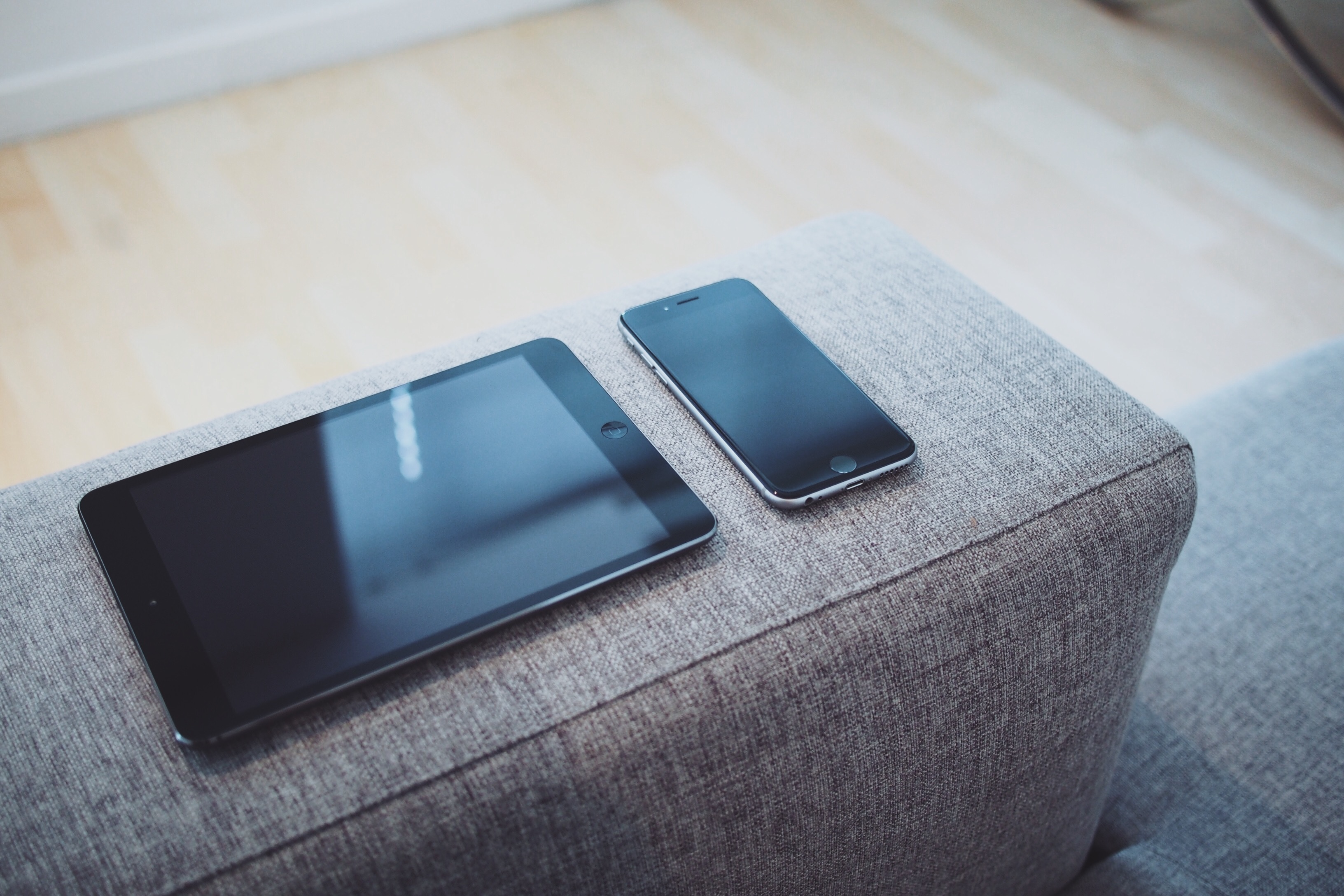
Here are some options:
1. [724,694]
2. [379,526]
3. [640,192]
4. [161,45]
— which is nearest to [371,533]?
[379,526]

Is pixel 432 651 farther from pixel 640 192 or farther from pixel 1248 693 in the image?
pixel 640 192

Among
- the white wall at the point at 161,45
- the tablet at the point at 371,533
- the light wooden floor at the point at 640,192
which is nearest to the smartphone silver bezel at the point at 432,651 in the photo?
the tablet at the point at 371,533

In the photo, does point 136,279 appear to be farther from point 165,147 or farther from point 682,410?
point 682,410

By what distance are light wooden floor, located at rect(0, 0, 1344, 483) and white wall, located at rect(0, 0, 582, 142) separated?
0.04 meters

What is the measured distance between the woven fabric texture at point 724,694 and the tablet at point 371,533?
18 mm

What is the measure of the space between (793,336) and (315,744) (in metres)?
0.39

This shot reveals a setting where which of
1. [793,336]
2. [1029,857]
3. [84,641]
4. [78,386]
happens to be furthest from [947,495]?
[78,386]

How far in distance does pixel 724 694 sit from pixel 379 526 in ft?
0.68

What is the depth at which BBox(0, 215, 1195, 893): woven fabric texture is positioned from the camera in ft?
1.65

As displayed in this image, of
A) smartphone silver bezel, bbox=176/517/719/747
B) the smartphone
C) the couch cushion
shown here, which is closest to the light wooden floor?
the couch cushion

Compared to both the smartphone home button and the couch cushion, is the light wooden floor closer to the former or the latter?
the couch cushion

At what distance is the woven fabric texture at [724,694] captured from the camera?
504mm

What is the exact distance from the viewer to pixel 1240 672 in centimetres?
82

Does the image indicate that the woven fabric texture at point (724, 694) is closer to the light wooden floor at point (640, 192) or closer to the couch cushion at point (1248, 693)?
the couch cushion at point (1248, 693)
